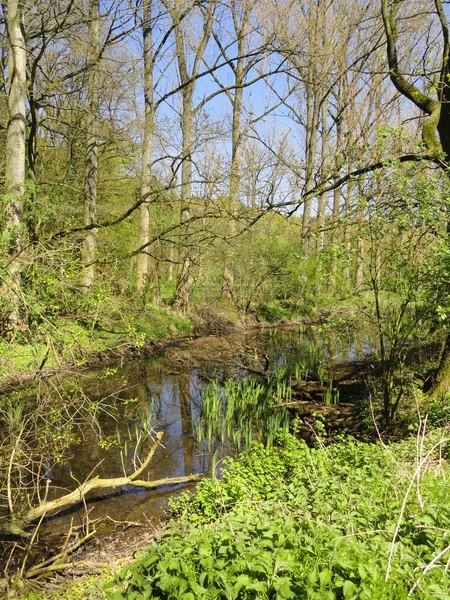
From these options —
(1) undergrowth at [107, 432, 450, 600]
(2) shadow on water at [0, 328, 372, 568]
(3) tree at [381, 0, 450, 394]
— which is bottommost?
(2) shadow on water at [0, 328, 372, 568]

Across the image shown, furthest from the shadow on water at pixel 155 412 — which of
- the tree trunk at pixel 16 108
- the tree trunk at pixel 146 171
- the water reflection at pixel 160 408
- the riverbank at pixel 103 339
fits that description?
the tree trunk at pixel 16 108

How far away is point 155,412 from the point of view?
31.3 ft

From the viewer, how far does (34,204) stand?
31.2ft

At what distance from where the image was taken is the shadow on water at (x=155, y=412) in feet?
19.9

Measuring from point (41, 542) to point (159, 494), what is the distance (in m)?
1.64

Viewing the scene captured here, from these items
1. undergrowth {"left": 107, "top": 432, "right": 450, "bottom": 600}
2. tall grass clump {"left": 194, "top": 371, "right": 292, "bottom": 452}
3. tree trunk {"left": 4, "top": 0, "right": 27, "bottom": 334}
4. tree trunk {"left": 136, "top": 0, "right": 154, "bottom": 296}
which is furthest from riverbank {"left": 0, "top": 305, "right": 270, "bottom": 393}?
undergrowth {"left": 107, "top": 432, "right": 450, "bottom": 600}

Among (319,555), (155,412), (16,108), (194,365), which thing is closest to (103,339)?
(155,412)

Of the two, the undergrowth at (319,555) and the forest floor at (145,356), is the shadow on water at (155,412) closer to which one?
the forest floor at (145,356)

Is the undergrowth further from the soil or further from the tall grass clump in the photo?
the tall grass clump

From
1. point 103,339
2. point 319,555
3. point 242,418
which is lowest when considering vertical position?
point 242,418

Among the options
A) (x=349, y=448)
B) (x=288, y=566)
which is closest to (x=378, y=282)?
(x=349, y=448)

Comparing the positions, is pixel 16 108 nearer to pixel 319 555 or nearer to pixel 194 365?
pixel 194 365

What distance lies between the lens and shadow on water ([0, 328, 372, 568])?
606 centimetres

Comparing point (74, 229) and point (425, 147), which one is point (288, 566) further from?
point (74, 229)
